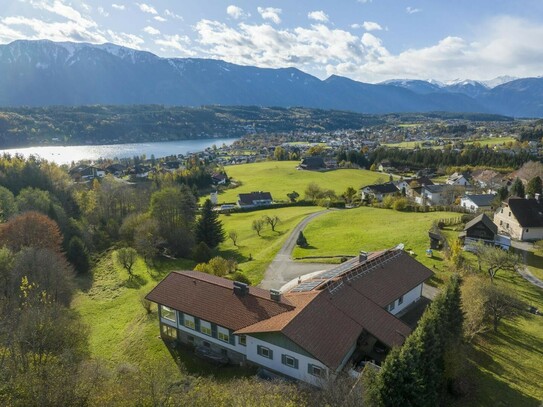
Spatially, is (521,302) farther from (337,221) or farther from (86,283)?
(86,283)

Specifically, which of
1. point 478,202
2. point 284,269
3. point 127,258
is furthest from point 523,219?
point 127,258

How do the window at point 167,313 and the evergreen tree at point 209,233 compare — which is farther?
the evergreen tree at point 209,233

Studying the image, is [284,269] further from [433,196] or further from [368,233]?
[433,196]

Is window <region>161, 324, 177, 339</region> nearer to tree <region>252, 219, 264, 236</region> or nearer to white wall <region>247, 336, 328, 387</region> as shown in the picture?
white wall <region>247, 336, 328, 387</region>

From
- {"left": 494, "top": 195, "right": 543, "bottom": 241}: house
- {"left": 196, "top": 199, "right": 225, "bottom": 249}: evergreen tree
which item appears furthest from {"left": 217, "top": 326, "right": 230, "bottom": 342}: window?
{"left": 494, "top": 195, "right": 543, "bottom": 241}: house

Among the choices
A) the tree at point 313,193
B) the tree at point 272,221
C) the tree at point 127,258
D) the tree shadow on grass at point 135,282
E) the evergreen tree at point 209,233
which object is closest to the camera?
the tree shadow on grass at point 135,282

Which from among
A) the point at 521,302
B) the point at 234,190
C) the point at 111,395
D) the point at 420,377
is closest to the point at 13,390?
the point at 111,395

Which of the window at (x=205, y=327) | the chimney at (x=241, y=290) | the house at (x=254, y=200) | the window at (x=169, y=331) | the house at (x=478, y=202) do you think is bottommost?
the house at (x=254, y=200)

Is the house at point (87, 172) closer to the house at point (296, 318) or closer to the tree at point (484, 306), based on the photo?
the house at point (296, 318)

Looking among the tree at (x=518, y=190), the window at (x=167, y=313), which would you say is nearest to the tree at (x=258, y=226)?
the window at (x=167, y=313)
